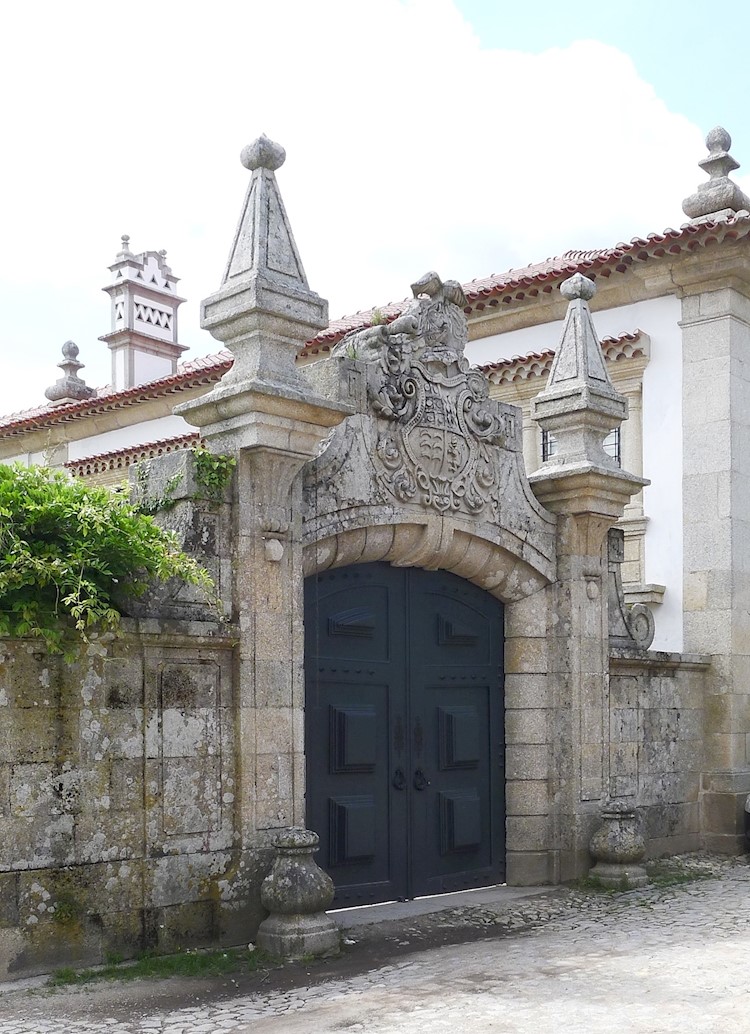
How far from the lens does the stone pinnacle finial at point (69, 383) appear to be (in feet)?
63.3

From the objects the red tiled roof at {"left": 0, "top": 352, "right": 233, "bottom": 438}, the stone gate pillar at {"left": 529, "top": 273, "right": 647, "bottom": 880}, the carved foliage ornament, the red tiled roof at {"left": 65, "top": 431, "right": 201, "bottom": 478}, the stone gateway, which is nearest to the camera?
the stone gateway

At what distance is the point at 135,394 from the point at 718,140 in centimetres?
783

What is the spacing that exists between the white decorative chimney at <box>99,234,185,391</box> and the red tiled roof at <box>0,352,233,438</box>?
5.33 ft

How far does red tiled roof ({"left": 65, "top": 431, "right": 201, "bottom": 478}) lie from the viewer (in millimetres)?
15078

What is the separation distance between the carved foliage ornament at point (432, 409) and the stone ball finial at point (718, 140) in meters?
4.65

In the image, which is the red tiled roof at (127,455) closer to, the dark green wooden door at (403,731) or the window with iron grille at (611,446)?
the window with iron grille at (611,446)

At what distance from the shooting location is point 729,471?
10.5m

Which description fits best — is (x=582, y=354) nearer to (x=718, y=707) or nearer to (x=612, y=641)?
(x=612, y=641)

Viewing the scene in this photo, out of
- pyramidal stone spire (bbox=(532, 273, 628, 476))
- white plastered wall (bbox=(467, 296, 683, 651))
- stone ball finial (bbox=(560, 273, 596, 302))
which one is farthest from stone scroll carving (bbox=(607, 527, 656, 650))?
stone ball finial (bbox=(560, 273, 596, 302))

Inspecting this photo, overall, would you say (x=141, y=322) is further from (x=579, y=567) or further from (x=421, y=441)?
(x=421, y=441)

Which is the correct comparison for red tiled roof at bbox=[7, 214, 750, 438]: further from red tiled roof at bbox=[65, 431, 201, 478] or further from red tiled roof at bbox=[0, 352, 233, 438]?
red tiled roof at bbox=[65, 431, 201, 478]

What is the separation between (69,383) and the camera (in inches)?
761

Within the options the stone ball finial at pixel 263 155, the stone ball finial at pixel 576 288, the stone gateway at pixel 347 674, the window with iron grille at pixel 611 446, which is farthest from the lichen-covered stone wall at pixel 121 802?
the window with iron grille at pixel 611 446

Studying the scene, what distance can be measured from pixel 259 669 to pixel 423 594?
1712 millimetres
